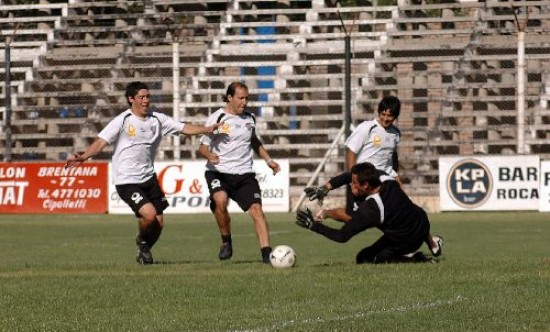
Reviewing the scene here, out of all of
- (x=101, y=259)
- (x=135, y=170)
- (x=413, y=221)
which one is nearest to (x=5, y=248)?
(x=101, y=259)

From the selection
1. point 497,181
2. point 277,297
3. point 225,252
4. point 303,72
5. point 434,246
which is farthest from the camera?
point 303,72

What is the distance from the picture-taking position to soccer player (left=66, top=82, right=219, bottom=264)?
49.9 ft

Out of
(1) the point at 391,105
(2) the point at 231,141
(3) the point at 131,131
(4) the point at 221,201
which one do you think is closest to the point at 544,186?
(1) the point at 391,105

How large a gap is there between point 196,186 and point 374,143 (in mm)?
16456

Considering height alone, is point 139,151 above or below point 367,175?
above

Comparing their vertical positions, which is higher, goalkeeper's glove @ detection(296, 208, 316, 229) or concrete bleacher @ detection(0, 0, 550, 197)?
concrete bleacher @ detection(0, 0, 550, 197)

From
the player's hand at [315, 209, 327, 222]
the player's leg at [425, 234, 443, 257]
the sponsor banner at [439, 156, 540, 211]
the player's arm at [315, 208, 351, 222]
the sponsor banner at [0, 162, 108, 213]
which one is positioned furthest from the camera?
the sponsor banner at [0, 162, 108, 213]

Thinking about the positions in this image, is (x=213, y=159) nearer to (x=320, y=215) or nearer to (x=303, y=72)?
(x=320, y=215)

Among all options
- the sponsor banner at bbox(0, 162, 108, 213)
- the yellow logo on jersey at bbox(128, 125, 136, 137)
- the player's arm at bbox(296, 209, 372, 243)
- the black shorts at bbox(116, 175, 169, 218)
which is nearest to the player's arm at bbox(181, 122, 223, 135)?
the yellow logo on jersey at bbox(128, 125, 136, 137)

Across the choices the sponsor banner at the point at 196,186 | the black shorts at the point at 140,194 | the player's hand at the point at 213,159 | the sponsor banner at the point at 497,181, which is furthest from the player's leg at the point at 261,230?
the sponsor banner at the point at 196,186

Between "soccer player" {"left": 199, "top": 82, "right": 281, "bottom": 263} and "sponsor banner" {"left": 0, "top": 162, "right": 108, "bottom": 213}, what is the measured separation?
672 inches

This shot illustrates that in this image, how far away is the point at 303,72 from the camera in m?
37.9

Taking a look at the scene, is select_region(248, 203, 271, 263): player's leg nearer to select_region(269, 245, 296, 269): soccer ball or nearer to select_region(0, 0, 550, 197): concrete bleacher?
select_region(269, 245, 296, 269): soccer ball

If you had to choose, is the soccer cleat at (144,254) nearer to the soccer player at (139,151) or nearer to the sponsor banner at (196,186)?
the soccer player at (139,151)
